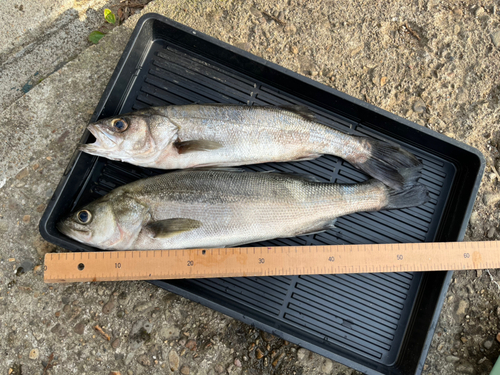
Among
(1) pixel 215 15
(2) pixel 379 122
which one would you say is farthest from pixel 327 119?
(1) pixel 215 15

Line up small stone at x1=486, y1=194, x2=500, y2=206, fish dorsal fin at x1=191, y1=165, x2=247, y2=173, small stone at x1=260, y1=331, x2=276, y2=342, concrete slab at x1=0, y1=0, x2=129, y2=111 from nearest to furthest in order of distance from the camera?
fish dorsal fin at x1=191, y1=165, x2=247, y2=173 < small stone at x1=260, y1=331, x2=276, y2=342 < small stone at x1=486, y1=194, x2=500, y2=206 < concrete slab at x1=0, y1=0, x2=129, y2=111

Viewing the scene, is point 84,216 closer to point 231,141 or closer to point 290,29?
point 231,141

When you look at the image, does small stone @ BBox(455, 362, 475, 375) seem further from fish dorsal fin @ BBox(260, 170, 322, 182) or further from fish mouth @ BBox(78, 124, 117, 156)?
fish mouth @ BBox(78, 124, 117, 156)

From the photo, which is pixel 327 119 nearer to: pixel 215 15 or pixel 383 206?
pixel 383 206

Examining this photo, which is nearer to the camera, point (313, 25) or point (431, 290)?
point (431, 290)

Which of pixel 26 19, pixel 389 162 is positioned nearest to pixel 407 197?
pixel 389 162

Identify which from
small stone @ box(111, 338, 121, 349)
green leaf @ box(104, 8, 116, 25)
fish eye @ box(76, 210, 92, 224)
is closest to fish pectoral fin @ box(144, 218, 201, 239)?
fish eye @ box(76, 210, 92, 224)
